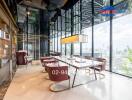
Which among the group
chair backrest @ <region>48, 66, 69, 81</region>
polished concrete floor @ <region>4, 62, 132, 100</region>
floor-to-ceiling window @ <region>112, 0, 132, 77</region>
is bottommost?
polished concrete floor @ <region>4, 62, 132, 100</region>

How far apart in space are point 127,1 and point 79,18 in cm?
359

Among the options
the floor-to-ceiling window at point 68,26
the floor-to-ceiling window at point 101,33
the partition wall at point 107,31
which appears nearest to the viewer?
the partition wall at point 107,31

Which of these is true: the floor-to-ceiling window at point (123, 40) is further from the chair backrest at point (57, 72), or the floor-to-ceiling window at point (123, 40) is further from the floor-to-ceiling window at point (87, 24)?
the chair backrest at point (57, 72)

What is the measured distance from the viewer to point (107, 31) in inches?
249

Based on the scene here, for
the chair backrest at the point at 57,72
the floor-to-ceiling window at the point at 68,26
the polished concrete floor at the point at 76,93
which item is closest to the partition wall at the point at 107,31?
the floor-to-ceiling window at the point at 68,26

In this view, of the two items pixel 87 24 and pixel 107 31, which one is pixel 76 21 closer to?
pixel 87 24

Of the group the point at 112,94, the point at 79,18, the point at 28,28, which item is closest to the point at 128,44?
the point at 112,94

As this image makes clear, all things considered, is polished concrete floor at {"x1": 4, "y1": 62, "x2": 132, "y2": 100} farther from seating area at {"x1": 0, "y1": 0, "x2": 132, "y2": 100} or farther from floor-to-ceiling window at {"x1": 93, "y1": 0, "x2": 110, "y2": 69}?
floor-to-ceiling window at {"x1": 93, "y1": 0, "x2": 110, "y2": 69}

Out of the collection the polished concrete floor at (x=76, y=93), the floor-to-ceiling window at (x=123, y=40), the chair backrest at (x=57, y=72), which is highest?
the floor-to-ceiling window at (x=123, y=40)

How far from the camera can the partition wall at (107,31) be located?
5430 mm

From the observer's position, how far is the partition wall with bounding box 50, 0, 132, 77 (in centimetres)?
543

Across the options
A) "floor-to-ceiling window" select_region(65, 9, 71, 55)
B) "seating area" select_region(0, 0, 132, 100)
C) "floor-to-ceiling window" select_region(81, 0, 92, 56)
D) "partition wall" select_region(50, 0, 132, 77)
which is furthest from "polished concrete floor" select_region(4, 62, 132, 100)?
"floor-to-ceiling window" select_region(65, 9, 71, 55)

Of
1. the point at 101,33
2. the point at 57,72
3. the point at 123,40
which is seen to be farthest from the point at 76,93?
the point at 101,33

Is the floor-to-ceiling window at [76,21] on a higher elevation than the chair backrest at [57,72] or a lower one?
higher
